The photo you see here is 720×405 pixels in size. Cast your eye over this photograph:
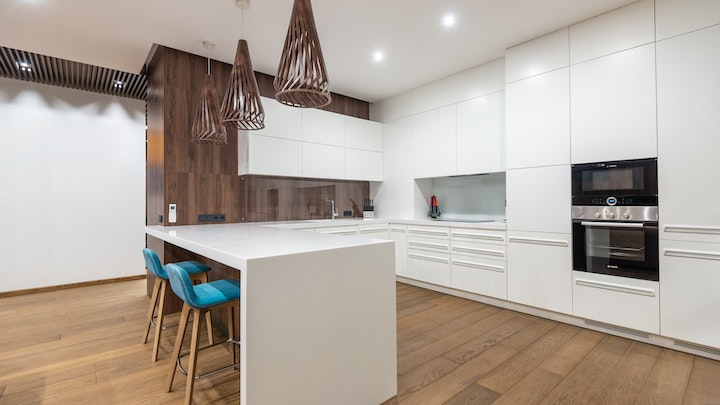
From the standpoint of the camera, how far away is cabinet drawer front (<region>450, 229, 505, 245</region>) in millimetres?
3386

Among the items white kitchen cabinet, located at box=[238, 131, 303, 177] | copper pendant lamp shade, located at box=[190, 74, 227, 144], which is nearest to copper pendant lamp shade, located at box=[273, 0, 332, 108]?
copper pendant lamp shade, located at box=[190, 74, 227, 144]

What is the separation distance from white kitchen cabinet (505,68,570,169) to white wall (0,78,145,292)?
201 inches

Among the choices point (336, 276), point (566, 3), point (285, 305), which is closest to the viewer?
point (285, 305)

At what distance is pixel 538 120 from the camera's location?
123 inches

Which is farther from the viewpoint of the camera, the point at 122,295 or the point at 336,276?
the point at 122,295

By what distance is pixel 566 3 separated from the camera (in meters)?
2.61

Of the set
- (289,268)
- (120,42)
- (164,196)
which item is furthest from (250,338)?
(120,42)

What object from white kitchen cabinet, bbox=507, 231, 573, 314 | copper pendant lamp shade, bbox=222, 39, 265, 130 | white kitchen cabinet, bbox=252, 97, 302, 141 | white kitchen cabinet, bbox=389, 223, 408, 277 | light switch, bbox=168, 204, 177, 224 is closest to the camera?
copper pendant lamp shade, bbox=222, 39, 265, 130

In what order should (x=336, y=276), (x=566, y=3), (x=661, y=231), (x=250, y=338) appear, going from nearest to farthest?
(x=250, y=338), (x=336, y=276), (x=661, y=231), (x=566, y=3)

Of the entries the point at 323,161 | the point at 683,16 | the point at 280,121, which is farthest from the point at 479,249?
the point at 280,121

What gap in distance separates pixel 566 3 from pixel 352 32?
1.80m

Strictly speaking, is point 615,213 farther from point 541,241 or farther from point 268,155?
point 268,155

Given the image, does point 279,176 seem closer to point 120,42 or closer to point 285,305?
point 120,42

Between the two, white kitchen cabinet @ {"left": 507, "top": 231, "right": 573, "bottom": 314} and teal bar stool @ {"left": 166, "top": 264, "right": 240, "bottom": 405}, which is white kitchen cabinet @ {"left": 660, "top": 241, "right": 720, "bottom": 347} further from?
teal bar stool @ {"left": 166, "top": 264, "right": 240, "bottom": 405}
